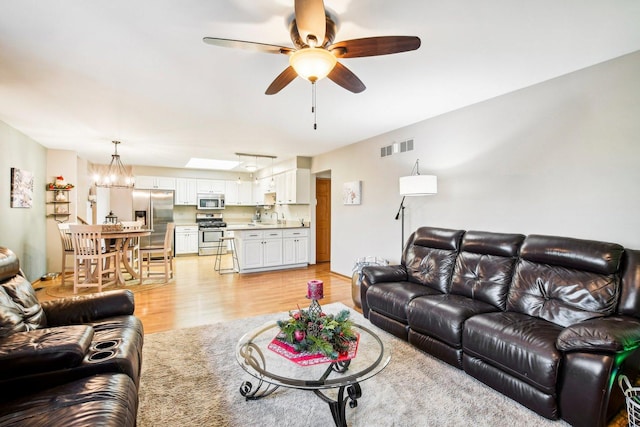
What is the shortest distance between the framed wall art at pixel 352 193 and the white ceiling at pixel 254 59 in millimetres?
1251

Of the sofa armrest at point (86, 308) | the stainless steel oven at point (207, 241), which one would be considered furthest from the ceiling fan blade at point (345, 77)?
the stainless steel oven at point (207, 241)

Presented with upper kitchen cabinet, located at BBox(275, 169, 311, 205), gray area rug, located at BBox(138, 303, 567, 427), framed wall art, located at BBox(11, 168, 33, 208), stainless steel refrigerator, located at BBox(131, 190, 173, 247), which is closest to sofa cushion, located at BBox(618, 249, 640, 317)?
gray area rug, located at BBox(138, 303, 567, 427)

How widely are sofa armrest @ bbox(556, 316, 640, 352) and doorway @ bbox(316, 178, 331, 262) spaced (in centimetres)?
566

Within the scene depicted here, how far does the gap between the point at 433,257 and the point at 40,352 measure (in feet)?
10.8

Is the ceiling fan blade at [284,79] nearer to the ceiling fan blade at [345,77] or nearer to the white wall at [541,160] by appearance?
the ceiling fan blade at [345,77]

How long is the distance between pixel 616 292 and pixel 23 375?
356 cm

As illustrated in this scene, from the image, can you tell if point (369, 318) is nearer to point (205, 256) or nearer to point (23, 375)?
point (23, 375)

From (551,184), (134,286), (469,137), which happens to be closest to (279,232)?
(134,286)

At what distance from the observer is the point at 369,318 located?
11.2 ft

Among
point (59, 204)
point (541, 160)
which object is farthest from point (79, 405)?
point (59, 204)

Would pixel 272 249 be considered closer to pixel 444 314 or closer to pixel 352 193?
pixel 352 193

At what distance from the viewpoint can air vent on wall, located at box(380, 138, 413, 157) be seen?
4280 millimetres

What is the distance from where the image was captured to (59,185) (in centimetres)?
573

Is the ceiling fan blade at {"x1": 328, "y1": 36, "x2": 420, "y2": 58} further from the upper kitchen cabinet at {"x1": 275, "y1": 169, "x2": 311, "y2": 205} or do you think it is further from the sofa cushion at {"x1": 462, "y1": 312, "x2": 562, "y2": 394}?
the upper kitchen cabinet at {"x1": 275, "y1": 169, "x2": 311, "y2": 205}
